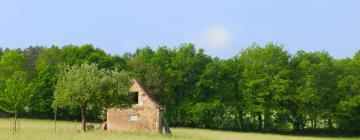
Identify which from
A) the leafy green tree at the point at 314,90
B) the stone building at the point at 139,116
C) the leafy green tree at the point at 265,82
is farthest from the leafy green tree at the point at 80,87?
the leafy green tree at the point at 314,90

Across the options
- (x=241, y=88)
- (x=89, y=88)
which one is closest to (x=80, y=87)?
(x=89, y=88)

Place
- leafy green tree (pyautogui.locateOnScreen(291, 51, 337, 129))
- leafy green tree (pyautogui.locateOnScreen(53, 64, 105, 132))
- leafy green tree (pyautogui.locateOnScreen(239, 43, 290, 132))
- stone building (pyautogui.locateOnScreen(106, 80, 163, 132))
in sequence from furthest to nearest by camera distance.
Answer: leafy green tree (pyautogui.locateOnScreen(239, 43, 290, 132)) → leafy green tree (pyautogui.locateOnScreen(291, 51, 337, 129)) → stone building (pyautogui.locateOnScreen(106, 80, 163, 132)) → leafy green tree (pyautogui.locateOnScreen(53, 64, 105, 132))

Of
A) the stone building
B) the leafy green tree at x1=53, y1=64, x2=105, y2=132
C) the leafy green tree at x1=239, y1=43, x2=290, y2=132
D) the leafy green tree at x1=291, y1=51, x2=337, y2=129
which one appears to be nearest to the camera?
the leafy green tree at x1=53, y1=64, x2=105, y2=132

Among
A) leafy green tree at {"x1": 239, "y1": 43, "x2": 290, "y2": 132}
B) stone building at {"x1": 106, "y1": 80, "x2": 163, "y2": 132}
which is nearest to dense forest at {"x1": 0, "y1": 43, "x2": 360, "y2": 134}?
leafy green tree at {"x1": 239, "y1": 43, "x2": 290, "y2": 132}

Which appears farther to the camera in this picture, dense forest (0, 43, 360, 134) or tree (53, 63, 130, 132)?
dense forest (0, 43, 360, 134)

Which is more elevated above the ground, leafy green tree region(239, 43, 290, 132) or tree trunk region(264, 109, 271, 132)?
leafy green tree region(239, 43, 290, 132)

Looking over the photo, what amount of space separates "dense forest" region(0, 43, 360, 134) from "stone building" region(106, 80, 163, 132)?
17.0 metres

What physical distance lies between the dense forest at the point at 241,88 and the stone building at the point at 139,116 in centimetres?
1699

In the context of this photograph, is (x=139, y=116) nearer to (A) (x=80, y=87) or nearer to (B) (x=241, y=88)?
(A) (x=80, y=87)

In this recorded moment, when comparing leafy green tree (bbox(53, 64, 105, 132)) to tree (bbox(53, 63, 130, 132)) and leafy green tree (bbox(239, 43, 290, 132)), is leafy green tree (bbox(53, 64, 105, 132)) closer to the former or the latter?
tree (bbox(53, 63, 130, 132))

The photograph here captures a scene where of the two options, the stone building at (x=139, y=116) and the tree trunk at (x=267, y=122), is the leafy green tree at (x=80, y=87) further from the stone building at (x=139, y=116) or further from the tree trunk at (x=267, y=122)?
the tree trunk at (x=267, y=122)

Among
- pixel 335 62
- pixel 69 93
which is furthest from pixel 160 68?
pixel 69 93

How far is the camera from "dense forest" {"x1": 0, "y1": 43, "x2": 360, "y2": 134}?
228 feet

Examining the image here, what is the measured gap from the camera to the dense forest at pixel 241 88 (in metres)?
69.4
